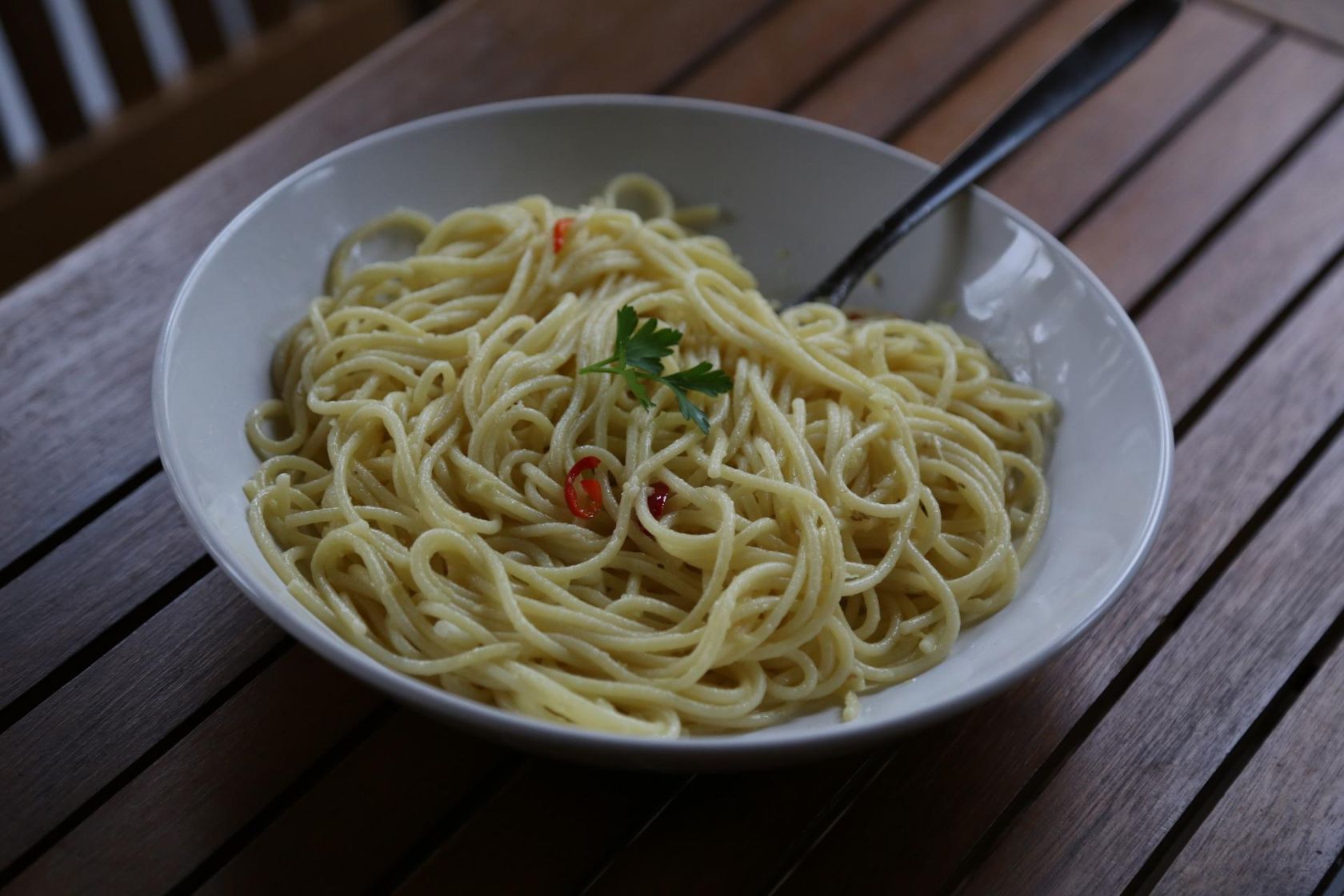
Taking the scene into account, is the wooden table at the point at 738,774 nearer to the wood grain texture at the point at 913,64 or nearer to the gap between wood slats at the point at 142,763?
the gap between wood slats at the point at 142,763

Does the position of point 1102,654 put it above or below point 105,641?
below

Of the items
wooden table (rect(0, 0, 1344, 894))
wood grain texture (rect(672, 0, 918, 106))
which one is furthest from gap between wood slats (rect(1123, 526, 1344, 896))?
wood grain texture (rect(672, 0, 918, 106))

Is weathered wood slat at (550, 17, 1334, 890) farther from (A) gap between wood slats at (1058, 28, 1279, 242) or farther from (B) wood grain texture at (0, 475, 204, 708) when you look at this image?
(B) wood grain texture at (0, 475, 204, 708)

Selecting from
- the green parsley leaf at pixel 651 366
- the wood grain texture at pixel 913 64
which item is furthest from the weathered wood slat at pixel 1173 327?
the green parsley leaf at pixel 651 366

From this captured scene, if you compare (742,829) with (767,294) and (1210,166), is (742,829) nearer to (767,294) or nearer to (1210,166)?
(767,294)

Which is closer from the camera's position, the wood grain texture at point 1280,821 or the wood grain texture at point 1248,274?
the wood grain texture at point 1280,821

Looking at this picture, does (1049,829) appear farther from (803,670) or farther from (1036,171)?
(1036,171)

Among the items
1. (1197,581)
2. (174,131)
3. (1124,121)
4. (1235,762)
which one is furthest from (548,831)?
(174,131)
